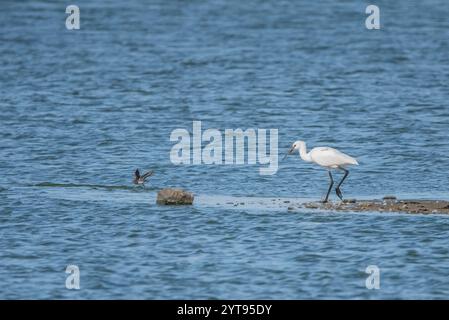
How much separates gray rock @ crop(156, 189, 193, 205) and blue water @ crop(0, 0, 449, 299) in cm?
18

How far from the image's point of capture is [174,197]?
2066 centimetres

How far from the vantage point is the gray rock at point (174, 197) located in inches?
813

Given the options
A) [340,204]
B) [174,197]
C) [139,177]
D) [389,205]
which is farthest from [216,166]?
[389,205]

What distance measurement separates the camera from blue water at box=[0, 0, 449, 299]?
56.6 feet

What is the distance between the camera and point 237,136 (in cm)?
2878

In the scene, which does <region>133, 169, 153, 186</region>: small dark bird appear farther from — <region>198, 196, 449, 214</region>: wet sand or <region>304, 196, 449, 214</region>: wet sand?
<region>304, 196, 449, 214</region>: wet sand

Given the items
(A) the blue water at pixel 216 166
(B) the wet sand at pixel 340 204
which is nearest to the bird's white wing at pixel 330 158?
(B) the wet sand at pixel 340 204

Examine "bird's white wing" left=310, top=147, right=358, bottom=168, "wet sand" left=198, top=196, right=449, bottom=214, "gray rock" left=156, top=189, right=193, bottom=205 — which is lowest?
"wet sand" left=198, top=196, right=449, bottom=214

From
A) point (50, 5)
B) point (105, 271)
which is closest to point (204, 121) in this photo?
point (105, 271)

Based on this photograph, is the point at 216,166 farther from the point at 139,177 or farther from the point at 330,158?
the point at 330,158

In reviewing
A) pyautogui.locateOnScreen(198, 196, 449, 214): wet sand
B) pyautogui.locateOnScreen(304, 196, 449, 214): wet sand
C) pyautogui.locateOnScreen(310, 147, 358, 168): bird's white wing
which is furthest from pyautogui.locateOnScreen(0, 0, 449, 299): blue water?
pyautogui.locateOnScreen(310, 147, 358, 168): bird's white wing

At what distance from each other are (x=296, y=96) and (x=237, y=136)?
7.72m

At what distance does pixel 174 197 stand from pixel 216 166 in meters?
4.18

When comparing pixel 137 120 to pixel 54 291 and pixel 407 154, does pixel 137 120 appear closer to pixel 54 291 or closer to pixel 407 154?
pixel 407 154
